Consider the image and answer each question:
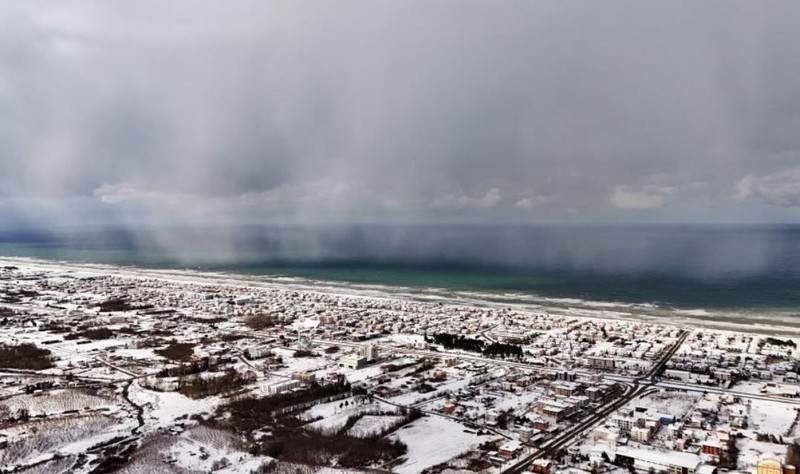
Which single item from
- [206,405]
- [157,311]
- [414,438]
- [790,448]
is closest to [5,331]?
[157,311]

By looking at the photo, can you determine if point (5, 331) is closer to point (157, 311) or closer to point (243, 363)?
point (157, 311)

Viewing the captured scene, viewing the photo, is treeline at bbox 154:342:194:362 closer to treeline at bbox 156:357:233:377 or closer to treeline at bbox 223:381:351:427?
treeline at bbox 156:357:233:377

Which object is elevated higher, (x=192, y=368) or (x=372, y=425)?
(x=192, y=368)

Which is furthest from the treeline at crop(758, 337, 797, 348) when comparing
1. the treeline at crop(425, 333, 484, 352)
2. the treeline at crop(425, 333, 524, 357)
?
the treeline at crop(425, 333, 484, 352)

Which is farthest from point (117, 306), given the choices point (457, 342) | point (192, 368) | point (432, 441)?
point (432, 441)

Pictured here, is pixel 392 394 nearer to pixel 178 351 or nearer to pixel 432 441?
pixel 432 441

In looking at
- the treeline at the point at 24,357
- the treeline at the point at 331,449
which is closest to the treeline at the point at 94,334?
the treeline at the point at 24,357
